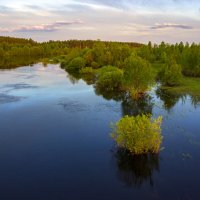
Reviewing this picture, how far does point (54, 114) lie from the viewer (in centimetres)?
4178

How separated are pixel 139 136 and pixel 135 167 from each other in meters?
2.59

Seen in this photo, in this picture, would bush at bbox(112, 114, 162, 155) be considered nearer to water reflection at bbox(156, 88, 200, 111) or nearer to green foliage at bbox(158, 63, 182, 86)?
water reflection at bbox(156, 88, 200, 111)

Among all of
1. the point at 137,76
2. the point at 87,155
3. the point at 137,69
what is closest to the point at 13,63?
the point at 137,69

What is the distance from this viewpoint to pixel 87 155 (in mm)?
29172

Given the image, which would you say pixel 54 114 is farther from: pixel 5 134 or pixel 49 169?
pixel 49 169

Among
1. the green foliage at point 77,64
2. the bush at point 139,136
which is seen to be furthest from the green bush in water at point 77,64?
the bush at point 139,136

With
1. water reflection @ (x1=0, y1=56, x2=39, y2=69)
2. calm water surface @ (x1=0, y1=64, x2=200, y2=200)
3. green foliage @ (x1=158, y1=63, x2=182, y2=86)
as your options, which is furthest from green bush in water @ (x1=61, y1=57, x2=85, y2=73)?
calm water surface @ (x1=0, y1=64, x2=200, y2=200)

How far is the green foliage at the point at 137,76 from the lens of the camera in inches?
2053

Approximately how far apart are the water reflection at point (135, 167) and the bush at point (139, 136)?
2.14 ft

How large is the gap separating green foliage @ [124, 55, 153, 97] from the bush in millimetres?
23104

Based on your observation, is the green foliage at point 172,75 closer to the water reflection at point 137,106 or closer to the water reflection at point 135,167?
the water reflection at point 137,106

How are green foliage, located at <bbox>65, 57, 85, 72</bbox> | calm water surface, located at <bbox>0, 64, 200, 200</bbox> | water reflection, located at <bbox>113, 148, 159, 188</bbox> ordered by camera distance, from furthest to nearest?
green foliage, located at <bbox>65, 57, 85, 72</bbox> → water reflection, located at <bbox>113, 148, 159, 188</bbox> → calm water surface, located at <bbox>0, 64, 200, 200</bbox>

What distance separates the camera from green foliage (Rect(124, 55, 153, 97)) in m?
52.2

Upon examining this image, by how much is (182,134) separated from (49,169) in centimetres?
1521
